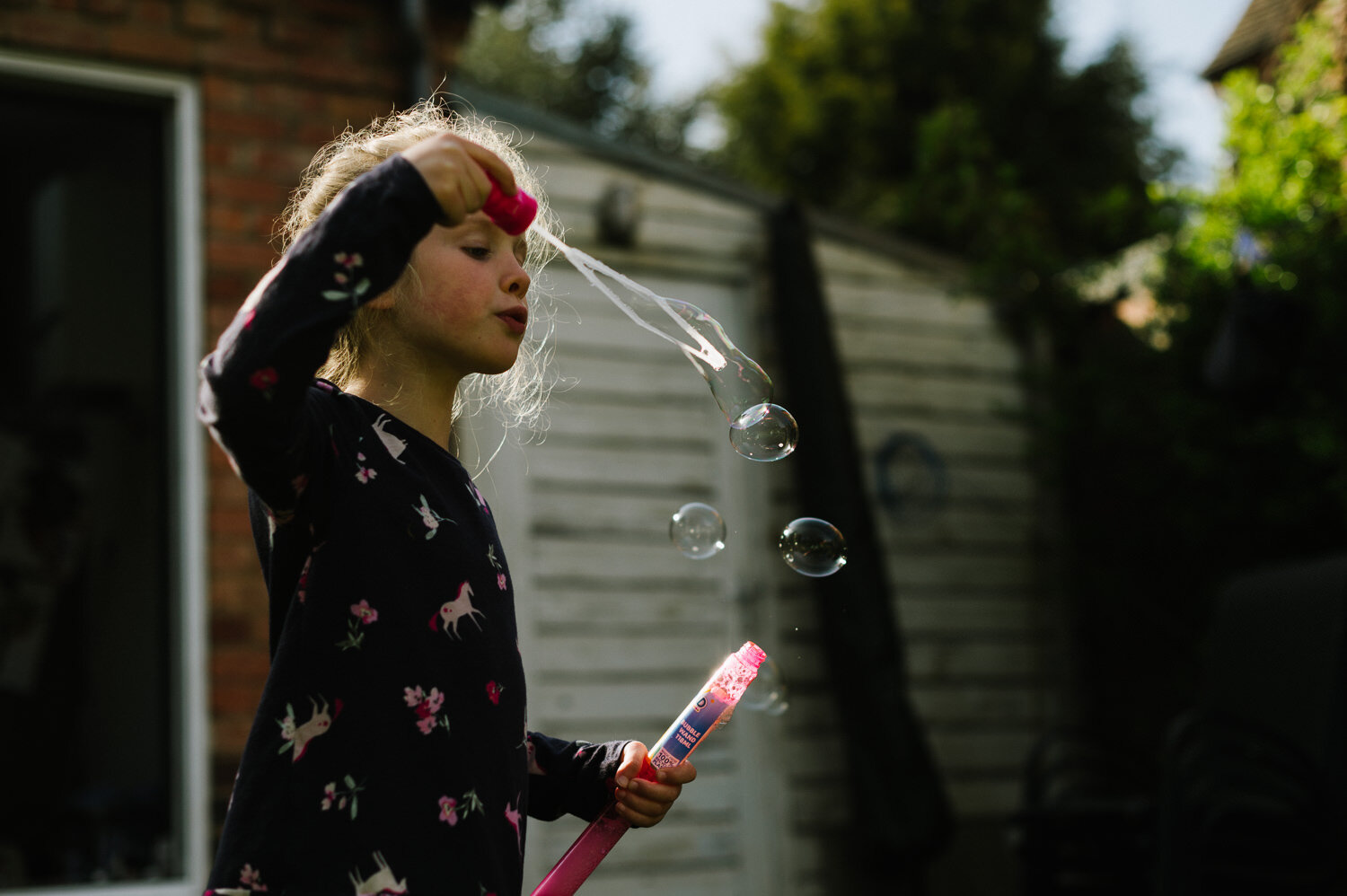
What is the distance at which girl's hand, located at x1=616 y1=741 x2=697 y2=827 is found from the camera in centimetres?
159

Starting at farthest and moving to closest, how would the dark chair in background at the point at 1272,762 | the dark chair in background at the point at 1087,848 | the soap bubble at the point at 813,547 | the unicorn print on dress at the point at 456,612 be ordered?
the dark chair in background at the point at 1087,848 < the dark chair in background at the point at 1272,762 < the soap bubble at the point at 813,547 < the unicorn print on dress at the point at 456,612

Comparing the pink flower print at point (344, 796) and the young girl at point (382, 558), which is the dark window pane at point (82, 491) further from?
the pink flower print at point (344, 796)

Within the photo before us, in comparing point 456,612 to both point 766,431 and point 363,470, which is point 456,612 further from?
point 766,431

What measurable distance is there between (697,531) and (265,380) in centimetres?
118

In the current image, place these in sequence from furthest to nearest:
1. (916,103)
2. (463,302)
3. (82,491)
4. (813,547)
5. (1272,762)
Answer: (916,103), (82,491), (1272,762), (813,547), (463,302)

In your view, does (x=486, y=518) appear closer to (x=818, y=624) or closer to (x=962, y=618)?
(x=818, y=624)

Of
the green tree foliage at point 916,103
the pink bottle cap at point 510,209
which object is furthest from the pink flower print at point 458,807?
the green tree foliage at point 916,103

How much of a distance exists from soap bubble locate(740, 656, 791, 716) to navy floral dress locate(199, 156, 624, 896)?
823 millimetres

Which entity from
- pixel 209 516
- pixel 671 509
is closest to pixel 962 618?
pixel 671 509

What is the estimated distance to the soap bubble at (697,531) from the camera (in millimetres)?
2242

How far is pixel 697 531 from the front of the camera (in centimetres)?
226

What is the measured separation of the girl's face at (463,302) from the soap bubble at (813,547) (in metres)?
0.79

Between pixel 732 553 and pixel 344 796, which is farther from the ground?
pixel 732 553

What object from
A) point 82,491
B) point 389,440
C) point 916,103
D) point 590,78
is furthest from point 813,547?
point 590,78
